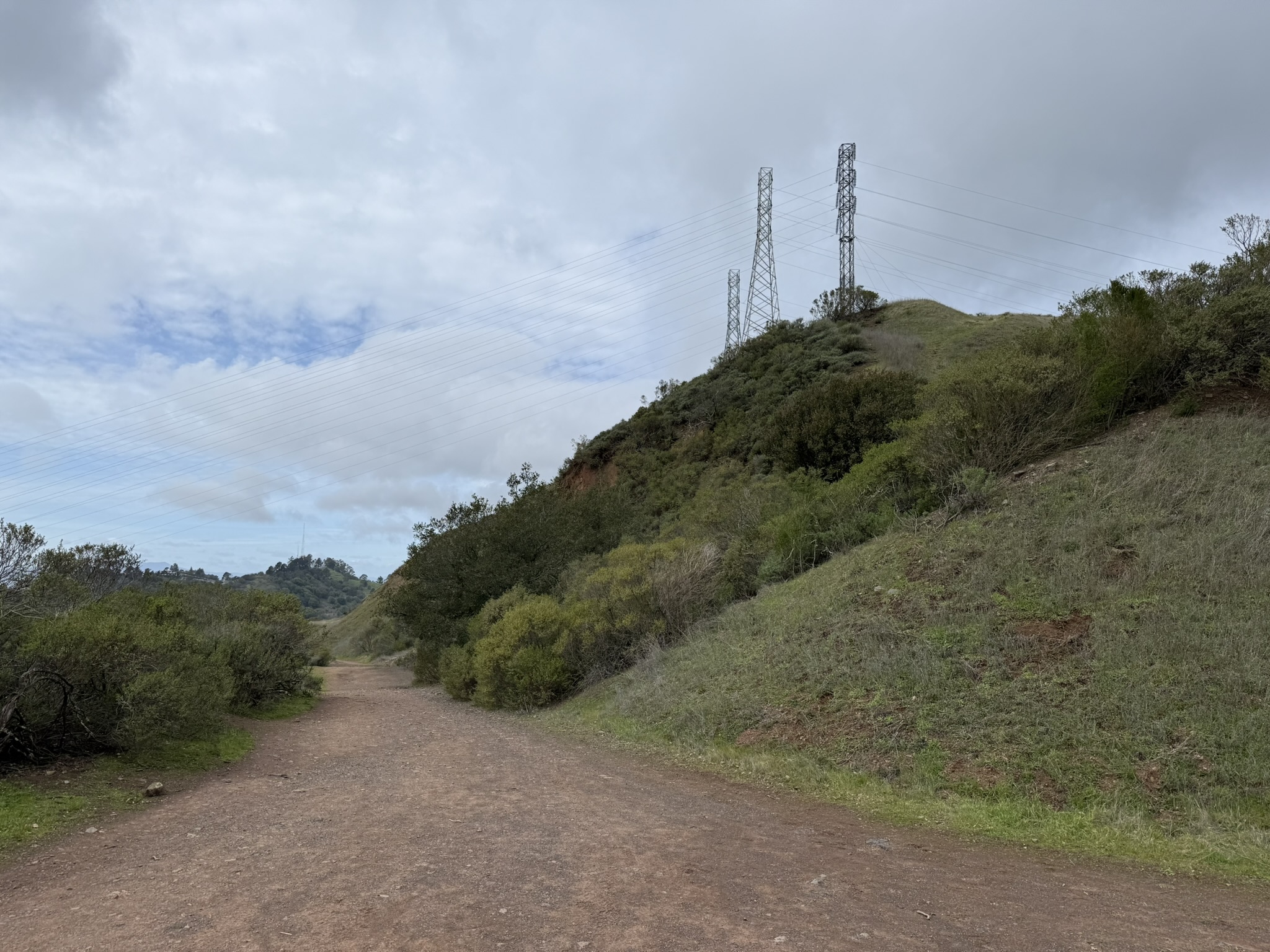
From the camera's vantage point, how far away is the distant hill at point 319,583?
13550 cm

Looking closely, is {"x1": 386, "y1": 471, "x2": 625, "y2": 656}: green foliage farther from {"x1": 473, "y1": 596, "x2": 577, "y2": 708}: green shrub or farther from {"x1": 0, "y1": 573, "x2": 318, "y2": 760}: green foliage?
{"x1": 0, "y1": 573, "x2": 318, "y2": 760}: green foliage

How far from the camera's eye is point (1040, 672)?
8.71 metres

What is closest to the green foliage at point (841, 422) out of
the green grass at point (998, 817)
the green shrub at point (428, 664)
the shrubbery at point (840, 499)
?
the shrubbery at point (840, 499)

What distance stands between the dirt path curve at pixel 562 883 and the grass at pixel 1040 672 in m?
1.03

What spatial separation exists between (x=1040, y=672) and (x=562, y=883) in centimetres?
656

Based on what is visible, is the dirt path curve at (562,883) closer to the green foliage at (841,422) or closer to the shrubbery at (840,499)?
the shrubbery at (840,499)

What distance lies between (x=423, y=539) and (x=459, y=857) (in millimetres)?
21754

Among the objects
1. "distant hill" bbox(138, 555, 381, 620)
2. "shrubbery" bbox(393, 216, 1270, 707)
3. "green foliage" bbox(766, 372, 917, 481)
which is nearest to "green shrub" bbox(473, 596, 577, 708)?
"shrubbery" bbox(393, 216, 1270, 707)

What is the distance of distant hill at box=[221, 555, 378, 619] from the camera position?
13550cm

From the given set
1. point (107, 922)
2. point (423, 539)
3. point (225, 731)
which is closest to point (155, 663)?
point (225, 731)

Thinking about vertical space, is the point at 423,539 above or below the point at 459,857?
above

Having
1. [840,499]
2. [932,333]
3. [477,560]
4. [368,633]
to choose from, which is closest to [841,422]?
[840,499]

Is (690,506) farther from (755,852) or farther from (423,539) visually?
(755,852)

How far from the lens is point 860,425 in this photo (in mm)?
24250
